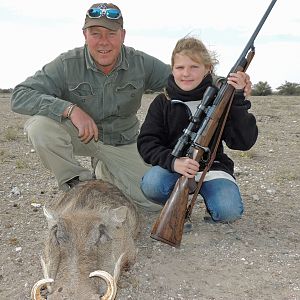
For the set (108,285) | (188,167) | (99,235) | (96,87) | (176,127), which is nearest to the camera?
(108,285)

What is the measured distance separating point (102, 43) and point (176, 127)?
52.3 inches

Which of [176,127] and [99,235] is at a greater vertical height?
[176,127]

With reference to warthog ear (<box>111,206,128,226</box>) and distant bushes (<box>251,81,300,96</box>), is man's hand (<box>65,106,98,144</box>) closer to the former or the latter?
warthog ear (<box>111,206,128,226</box>)

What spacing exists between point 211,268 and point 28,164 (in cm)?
429

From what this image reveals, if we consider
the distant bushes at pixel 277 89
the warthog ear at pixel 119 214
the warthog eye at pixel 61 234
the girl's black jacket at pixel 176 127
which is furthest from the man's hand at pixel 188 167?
the distant bushes at pixel 277 89

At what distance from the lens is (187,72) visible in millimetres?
5371

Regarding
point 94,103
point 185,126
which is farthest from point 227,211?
point 94,103

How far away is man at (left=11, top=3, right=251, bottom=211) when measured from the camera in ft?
19.6

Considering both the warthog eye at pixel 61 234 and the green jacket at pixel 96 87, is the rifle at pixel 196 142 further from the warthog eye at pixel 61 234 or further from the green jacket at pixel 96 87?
the green jacket at pixel 96 87

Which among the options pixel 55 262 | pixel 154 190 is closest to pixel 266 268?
pixel 154 190

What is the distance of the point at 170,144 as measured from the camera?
5773mm

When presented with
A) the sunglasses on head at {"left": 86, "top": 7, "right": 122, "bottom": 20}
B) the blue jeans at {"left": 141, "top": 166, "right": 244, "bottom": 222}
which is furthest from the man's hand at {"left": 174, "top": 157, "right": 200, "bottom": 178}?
the sunglasses on head at {"left": 86, "top": 7, "right": 122, "bottom": 20}

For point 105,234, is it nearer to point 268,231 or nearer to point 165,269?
point 165,269

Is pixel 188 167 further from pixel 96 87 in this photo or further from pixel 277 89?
pixel 277 89
